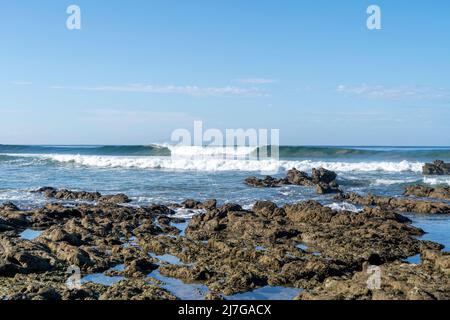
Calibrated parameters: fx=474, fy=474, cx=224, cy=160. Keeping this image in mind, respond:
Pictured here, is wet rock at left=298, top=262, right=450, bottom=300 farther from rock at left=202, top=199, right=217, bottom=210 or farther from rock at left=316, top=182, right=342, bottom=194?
rock at left=316, top=182, right=342, bottom=194

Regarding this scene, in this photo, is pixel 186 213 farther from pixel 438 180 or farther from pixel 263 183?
pixel 438 180

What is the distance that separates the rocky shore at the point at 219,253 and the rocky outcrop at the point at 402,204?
7.81ft

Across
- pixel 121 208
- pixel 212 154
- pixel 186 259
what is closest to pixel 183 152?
pixel 212 154

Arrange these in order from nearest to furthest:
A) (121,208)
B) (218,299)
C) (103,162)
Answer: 1. (218,299)
2. (121,208)
3. (103,162)

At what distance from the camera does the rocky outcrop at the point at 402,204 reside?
53.2 feet

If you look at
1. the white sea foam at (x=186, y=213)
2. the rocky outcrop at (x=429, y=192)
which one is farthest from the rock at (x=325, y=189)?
the white sea foam at (x=186, y=213)

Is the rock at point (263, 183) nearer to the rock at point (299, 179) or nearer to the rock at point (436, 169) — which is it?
the rock at point (299, 179)

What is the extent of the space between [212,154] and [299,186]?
2653 centimetres

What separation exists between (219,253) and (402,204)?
9.54m

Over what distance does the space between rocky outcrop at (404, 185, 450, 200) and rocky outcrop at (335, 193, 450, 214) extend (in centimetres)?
294

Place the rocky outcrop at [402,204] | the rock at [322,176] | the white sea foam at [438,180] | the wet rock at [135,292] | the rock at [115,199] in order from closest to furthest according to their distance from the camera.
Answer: the wet rock at [135,292], the rocky outcrop at [402,204], the rock at [115,199], the rock at [322,176], the white sea foam at [438,180]

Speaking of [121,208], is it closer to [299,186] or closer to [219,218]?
[219,218]

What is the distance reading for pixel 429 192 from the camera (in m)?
20.6

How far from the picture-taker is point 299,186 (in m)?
24.7
